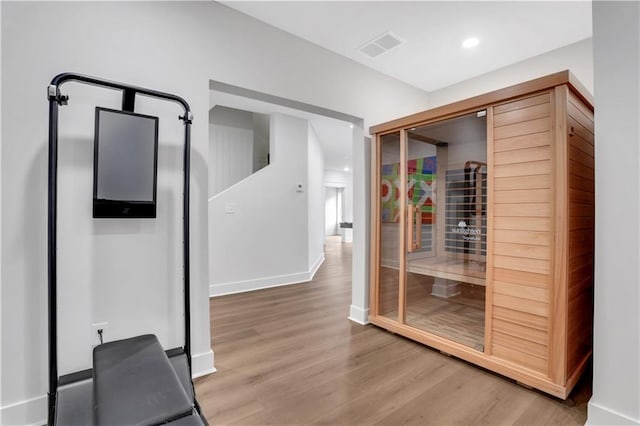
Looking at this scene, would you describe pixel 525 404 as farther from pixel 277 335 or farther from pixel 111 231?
pixel 111 231

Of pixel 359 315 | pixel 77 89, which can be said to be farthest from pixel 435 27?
pixel 359 315

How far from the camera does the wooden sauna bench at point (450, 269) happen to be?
2.52m

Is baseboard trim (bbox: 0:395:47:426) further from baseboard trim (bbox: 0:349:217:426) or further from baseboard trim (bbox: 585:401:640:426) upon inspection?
baseboard trim (bbox: 585:401:640:426)

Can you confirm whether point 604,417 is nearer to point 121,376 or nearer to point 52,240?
point 121,376

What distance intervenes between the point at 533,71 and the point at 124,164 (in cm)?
386

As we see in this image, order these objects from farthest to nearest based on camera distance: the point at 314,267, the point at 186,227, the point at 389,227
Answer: the point at 314,267
the point at 389,227
the point at 186,227

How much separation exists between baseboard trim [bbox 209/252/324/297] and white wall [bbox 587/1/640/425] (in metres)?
3.94

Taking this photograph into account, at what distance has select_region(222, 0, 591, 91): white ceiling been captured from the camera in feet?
7.84

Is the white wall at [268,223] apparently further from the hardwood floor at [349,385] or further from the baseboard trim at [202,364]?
the baseboard trim at [202,364]

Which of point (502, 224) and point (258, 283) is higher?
point (502, 224)

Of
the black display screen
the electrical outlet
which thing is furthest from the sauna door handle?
the electrical outlet

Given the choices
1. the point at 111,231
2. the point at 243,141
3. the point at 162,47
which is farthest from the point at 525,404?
the point at 243,141

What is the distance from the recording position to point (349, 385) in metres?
2.10

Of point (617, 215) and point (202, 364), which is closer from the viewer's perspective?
point (617, 215)
